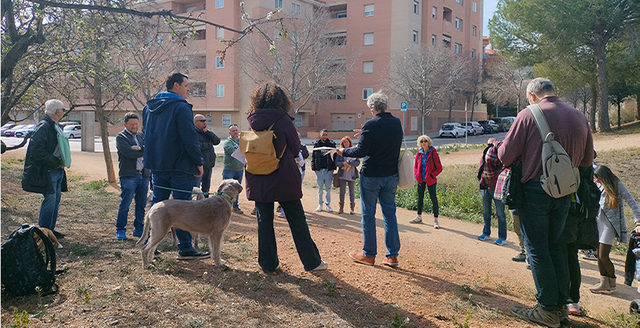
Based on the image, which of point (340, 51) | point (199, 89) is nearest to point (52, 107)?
point (199, 89)

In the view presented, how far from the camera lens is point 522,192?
3.92 m

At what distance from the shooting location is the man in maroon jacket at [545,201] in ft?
12.5

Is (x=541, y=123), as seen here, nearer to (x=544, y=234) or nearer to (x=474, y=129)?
(x=544, y=234)

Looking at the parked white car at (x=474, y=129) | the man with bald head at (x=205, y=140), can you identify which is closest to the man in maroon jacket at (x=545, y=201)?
the man with bald head at (x=205, y=140)

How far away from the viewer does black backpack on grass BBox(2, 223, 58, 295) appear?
3865mm

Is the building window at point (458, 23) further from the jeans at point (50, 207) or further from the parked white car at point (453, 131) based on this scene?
the jeans at point (50, 207)

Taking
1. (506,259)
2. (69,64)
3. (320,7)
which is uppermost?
(320,7)

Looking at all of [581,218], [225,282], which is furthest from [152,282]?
[581,218]

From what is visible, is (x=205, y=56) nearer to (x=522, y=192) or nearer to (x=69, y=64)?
→ (x=69, y=64)

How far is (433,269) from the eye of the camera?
5.60m

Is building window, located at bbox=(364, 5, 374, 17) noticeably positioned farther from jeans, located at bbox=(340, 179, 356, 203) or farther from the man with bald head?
the man with bald head

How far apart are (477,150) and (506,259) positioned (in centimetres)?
1875

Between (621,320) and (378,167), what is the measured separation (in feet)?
9.00

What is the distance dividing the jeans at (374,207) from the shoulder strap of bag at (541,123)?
5.81 ft
